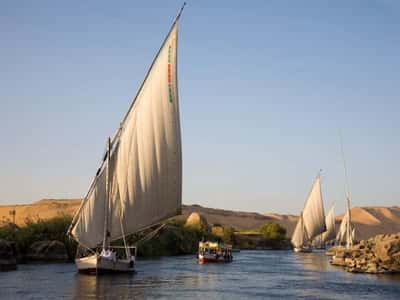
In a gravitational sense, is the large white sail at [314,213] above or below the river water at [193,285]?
above

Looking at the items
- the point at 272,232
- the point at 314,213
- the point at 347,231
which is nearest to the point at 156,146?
Result: the point at 347,231

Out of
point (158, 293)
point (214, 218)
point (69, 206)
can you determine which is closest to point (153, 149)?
point (158, 293)

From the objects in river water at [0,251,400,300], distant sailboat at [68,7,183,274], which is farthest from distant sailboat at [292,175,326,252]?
distant sailboat at [68,7,183,274]

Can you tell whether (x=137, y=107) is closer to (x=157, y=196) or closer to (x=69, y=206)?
(x=157, y=196)

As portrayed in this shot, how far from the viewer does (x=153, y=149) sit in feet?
97.7

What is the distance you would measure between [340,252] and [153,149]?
33300 mm

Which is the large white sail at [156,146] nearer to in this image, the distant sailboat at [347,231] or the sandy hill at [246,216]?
the distant sailboat at [347,231]

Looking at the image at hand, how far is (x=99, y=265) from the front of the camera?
32906 millimetres

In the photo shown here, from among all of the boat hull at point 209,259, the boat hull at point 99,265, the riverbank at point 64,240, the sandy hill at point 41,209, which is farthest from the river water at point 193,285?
the sandy hill at point 41,209

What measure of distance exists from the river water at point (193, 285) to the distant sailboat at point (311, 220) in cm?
3936

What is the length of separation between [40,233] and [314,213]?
38246mm

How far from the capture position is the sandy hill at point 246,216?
116125 mm

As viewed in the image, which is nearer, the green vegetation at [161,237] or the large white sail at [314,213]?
the green vegetation at [161,237]

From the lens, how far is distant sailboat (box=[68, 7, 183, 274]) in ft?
96.2
